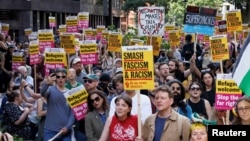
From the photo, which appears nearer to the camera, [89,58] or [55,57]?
[55,57]

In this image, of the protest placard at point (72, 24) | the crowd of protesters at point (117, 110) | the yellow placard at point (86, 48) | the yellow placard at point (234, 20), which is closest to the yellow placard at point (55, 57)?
the crowd of protesters at point (117, 110)

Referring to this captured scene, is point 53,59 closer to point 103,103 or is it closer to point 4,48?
point 4,48

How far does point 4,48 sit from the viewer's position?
16.4 m

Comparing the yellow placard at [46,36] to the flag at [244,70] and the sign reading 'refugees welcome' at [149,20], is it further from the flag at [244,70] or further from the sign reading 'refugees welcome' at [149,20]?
the flag at [244,70]

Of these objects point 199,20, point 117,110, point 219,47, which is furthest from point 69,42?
point 117,110

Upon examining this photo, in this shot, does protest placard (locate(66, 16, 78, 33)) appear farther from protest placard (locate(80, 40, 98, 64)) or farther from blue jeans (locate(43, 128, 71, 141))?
blue jeans (locate(43, 128, 71, 141))

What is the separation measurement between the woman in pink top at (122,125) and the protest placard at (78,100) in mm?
1973

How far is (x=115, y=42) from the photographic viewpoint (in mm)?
18406

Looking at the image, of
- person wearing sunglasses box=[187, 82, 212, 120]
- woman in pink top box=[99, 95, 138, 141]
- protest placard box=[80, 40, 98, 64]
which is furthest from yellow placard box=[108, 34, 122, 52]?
woman in pink top box=[99, 95, 138, 141]

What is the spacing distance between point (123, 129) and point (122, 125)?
0.05 m

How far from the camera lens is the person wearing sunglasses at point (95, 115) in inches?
370

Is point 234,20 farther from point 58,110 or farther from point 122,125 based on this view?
point 122,125

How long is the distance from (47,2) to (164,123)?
37406mm

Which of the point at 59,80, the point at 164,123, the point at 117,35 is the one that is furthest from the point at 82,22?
the point at 164,123
